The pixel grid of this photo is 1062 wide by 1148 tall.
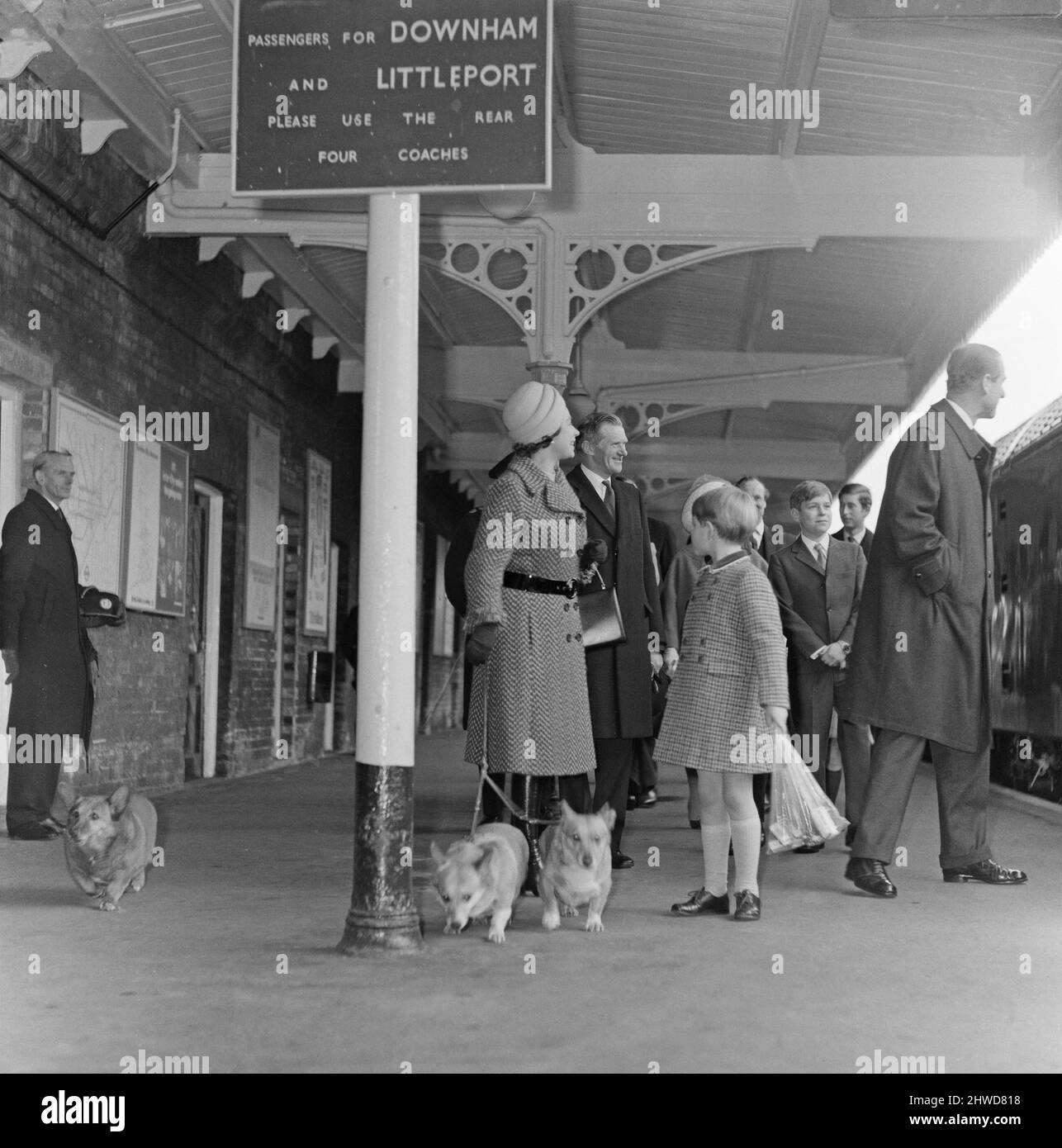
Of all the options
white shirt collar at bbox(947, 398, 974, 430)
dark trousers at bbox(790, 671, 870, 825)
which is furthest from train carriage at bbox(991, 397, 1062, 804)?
white shirt collar at bbox(947, 398, 974, 430)

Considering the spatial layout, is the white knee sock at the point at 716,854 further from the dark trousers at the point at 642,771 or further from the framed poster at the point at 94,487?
the framed poster at the point at 94,487

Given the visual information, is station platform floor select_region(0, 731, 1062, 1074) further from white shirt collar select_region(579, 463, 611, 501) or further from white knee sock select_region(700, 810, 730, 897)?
white shirt collar select_region(579, 463, 611, 501)

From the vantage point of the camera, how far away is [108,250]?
9562 mm

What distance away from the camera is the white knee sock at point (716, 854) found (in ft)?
17.1

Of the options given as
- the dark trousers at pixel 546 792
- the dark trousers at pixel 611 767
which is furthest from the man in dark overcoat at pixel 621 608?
the dark trousers at pixel 546 792

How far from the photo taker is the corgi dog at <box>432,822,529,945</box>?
4.60 m

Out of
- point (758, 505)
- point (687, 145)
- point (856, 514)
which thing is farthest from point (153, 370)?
point (856, 514)

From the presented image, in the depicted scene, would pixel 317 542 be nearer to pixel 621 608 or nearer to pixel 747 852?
pixel 621 608

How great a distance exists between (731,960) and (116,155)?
6.93 m

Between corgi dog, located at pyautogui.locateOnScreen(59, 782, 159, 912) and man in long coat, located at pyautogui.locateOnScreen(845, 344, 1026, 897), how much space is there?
2.61m
